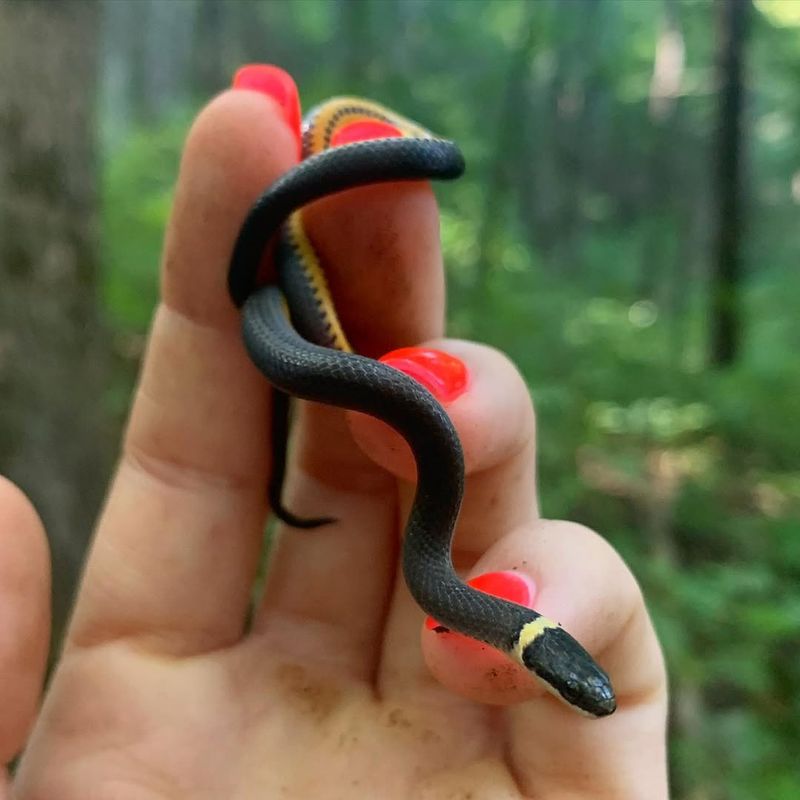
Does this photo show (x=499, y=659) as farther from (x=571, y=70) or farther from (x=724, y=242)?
(x=571, y=70)

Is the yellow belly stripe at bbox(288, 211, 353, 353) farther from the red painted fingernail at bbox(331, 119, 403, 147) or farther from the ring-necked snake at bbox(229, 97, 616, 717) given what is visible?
the red painted fingernail at bbox(331, 119, 403, 147)

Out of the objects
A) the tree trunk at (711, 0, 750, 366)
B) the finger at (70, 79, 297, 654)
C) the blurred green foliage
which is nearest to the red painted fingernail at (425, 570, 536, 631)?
the finger at (70, 79, 297, 654)

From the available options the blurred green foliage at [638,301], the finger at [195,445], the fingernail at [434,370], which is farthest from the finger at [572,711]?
the blurred green foliage at [638,301]

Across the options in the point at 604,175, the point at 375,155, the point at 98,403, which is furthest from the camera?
the point at 604,175

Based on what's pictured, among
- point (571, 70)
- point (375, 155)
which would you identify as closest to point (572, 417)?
point (375, 155)

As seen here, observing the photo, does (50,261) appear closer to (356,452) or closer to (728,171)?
(356,452)

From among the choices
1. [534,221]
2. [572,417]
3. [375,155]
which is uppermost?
[375,155]

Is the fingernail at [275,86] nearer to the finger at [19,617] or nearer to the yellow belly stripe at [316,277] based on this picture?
the yellow belly stripe at [316,277]

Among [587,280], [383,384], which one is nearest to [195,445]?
[383,384]
